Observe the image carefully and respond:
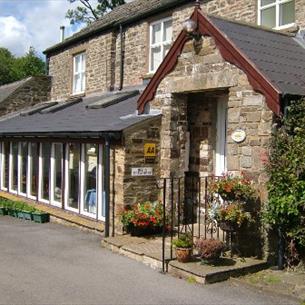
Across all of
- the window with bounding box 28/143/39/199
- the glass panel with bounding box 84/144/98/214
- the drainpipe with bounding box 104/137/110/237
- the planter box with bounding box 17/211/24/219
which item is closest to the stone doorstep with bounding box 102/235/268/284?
the drainpipe with bounding box 104/137/110/237

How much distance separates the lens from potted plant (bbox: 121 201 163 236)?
9.89 meters

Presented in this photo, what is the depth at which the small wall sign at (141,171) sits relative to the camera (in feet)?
34.2

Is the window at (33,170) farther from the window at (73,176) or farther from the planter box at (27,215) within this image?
the window at (73,176)

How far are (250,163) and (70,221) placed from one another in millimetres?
5643

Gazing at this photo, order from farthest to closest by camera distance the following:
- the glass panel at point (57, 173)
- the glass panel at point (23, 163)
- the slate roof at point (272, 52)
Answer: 1. the glass panel at point (23, 163)
2. the glass panel at point (57, 173)
3. the slate roof at point (272, 52)

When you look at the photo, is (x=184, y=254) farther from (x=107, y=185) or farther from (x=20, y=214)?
(x=20, y=214)

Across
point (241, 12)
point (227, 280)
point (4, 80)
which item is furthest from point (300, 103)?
point (4, 80)

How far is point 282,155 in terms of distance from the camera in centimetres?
753

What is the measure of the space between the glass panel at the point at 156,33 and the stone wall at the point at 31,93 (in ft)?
27.8

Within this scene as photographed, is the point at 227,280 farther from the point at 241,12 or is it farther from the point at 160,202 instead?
the point at 241,12

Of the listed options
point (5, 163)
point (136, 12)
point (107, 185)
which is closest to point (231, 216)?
point (107, 185)

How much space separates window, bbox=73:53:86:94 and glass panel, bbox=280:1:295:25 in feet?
32.8

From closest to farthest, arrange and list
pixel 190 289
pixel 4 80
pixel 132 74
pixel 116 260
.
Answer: pixel 190 289 → pixel 116 260 → pixel 132 74 → pixel 4 80

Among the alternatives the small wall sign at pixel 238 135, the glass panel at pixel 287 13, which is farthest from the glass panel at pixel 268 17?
the small wall sign at pixel 238 135
